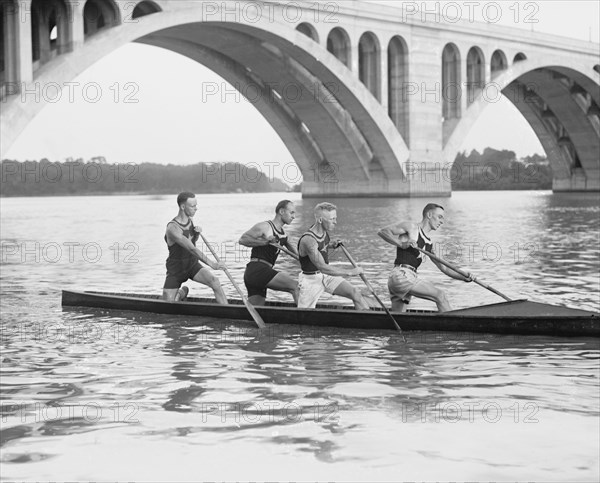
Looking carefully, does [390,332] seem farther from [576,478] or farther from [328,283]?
[576,478]

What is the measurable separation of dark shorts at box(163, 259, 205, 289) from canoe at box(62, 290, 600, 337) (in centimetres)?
36

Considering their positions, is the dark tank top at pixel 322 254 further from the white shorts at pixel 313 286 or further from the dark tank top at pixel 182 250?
the dark tank top at pixel 182 250

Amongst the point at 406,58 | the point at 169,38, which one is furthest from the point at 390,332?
the point at 406,58

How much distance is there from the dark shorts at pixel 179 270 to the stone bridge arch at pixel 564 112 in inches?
2058

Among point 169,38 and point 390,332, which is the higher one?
point 169,38

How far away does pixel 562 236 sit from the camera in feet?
82.8

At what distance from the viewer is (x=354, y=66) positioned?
50.3m

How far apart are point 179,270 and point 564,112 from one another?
6690 centimetres

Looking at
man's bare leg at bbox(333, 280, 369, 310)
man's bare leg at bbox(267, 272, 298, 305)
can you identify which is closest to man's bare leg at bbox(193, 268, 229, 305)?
man's bare leg at bbox(267, 272, 298, 305)

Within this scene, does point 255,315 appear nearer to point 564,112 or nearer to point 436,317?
point 436,317

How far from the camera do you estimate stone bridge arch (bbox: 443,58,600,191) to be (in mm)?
67875

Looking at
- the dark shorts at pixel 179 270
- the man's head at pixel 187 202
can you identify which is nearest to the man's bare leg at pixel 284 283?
the dark shorts at pixel 179 270

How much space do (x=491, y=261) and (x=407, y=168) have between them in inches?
1441

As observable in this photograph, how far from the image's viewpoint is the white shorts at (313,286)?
1083 centimetres
